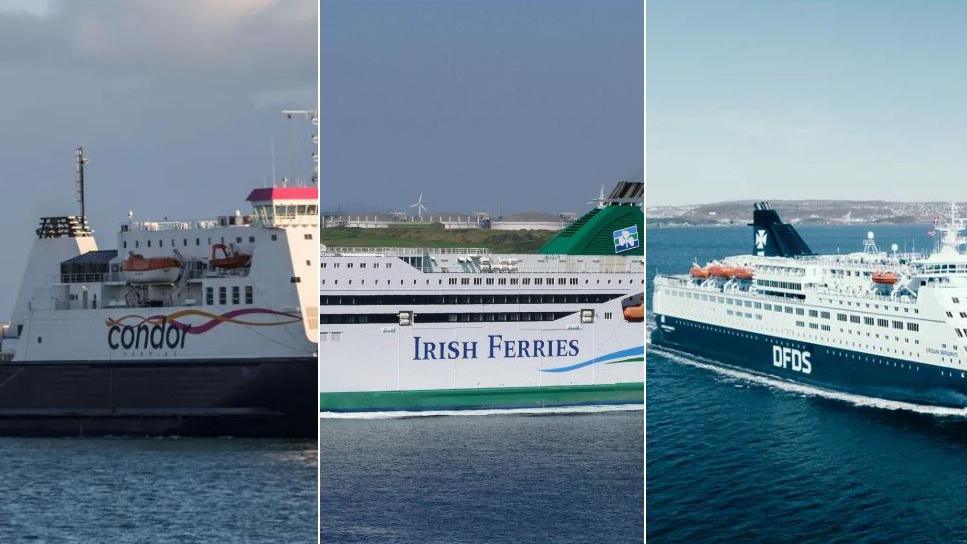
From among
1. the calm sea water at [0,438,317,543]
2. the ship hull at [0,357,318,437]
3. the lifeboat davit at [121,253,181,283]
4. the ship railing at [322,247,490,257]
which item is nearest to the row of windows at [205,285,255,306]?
the lifeboat davit at [121,253,181,283]

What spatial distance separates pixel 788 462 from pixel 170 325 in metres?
7.83

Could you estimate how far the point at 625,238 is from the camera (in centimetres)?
1881

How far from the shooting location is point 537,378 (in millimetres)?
16609

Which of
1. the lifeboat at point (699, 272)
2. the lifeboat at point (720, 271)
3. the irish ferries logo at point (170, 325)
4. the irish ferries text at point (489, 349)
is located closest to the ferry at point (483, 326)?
the irish ferries text at point (489, 349)

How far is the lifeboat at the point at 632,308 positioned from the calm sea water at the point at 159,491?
363 centimetres

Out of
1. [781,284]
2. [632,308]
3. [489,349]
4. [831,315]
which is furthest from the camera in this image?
[781,284]

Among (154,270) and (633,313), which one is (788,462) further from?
(154,270)

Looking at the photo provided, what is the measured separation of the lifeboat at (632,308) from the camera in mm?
18031

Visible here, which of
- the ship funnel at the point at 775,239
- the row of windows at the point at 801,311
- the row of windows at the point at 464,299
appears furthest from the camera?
the row of windows at the point at 801,311

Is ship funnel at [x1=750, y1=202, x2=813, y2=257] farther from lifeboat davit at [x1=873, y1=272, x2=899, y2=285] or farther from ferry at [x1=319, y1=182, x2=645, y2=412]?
ferry at [x1=319, y1=182, x2=645, y2=412]

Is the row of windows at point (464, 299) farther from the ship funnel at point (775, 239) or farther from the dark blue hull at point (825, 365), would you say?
the ship funnel at point (775, 239)

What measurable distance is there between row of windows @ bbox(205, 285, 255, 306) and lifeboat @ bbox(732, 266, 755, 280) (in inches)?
222

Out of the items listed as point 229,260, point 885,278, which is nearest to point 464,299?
point 229,260

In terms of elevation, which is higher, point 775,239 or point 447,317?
point 775,239
